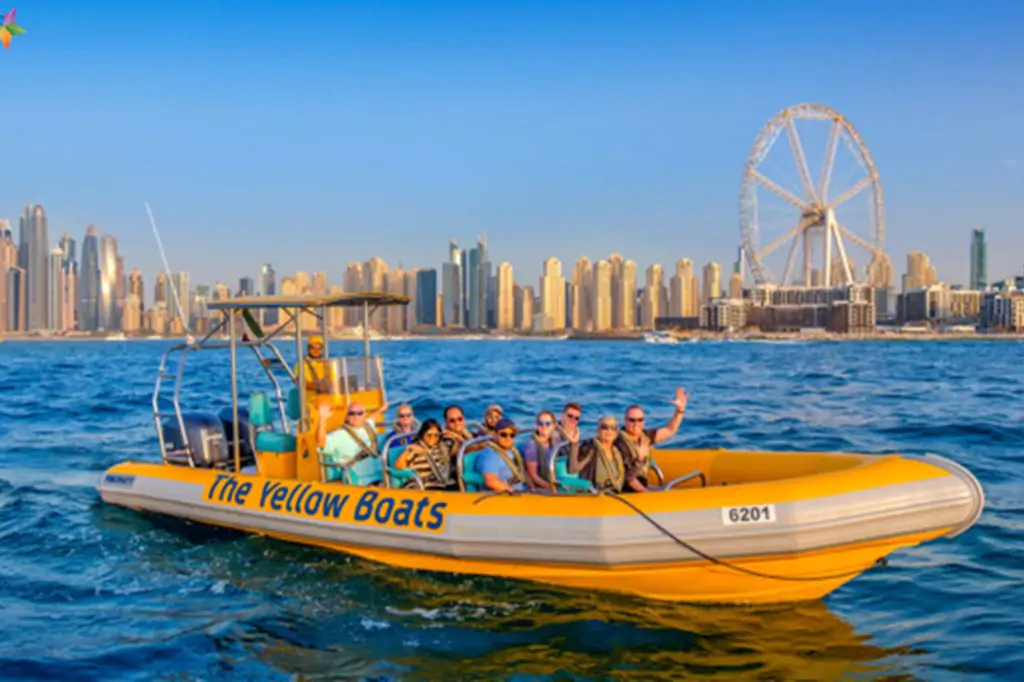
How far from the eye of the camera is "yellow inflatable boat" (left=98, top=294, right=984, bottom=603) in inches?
253

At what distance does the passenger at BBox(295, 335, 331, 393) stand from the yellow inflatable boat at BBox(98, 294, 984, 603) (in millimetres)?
59

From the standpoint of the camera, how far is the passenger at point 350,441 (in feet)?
27.7

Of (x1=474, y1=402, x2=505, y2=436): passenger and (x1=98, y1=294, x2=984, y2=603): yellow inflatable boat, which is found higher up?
(x1=474, y1=402, x2=505, y2=436): passenger

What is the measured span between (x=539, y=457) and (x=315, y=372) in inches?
101

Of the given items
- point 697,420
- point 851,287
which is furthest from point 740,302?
point 697,420

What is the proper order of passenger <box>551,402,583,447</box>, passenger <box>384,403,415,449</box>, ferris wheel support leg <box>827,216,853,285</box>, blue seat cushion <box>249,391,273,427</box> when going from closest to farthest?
passenger <box>551,402,583,447</box> < passenger <box>384,403,415,449</box> < blue seat cushion <box>249,391,273,427</box> < ferris wheel support leg <box>827,216,853,285</box>

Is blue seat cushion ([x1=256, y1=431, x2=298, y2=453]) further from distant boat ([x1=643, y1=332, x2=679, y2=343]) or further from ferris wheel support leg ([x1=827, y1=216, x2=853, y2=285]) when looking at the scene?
distant boat ([x1=643, y1=332, x2=679, y2=343])

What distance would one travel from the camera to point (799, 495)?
21.0 feet

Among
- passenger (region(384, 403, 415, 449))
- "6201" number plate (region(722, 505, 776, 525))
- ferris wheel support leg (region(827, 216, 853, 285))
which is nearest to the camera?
"6201" number plate (region(722, 505, 776, 525))

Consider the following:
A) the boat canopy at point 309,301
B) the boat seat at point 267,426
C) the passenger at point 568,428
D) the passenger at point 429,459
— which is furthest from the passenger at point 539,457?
the boat seat at point 267,426

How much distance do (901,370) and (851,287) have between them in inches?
2560

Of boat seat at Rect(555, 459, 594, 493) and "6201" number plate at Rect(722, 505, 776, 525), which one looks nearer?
"6201" number plate at Rect(722, 505, 776, 525)

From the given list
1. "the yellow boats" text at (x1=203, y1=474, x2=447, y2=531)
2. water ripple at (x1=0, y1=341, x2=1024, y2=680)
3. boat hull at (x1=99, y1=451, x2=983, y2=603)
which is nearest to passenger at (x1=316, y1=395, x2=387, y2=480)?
"the yellow boats" text at (x1=203, y1=474, x2=447, y2=531)

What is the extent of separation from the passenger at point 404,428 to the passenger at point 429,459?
8.0 inches
